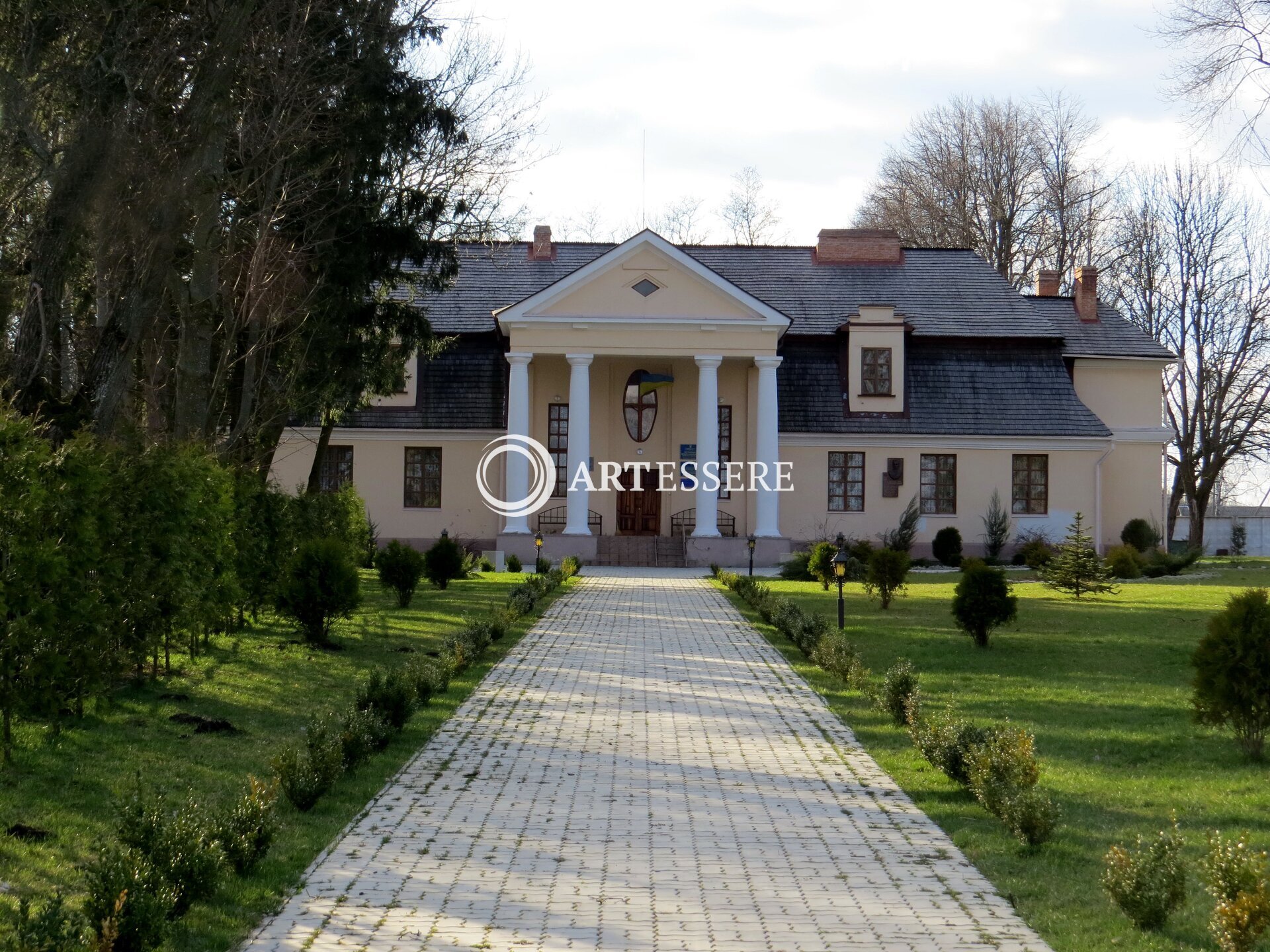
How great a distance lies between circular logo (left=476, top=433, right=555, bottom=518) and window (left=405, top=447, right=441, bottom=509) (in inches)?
48.4

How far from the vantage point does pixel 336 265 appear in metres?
20.4

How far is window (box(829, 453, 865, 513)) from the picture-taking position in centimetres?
3644

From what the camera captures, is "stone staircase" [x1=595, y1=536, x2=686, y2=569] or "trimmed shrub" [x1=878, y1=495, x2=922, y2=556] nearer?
"stone staircase" [x1=595, y1=536, x2=686, y2=569]

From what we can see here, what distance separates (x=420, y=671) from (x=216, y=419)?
9.00 meters

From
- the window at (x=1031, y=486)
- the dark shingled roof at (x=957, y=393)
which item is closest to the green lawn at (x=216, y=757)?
the dark shingled roof at (x=957, y=393)

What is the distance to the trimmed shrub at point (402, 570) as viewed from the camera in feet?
65.0

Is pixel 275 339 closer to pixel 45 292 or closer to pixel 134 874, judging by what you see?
pixel 45 292

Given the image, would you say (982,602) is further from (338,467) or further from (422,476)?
(338,467)

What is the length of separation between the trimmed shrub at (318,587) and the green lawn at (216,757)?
413 millimetres

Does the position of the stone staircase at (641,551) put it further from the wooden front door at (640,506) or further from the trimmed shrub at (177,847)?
the trimmed shrub at (177,847)

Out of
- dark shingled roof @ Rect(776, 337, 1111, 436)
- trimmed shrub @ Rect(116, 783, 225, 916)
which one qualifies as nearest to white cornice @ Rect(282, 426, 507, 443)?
dark shingled roof @ Rect(776, 337, 1111, 436)

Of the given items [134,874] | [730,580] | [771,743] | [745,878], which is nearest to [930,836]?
[745,878]

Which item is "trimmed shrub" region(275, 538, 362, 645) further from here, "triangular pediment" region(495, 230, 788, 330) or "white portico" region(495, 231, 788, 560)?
"triangular pediment" region(495, 230, 788, 330)

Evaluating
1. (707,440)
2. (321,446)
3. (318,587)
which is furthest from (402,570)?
(707,440)
